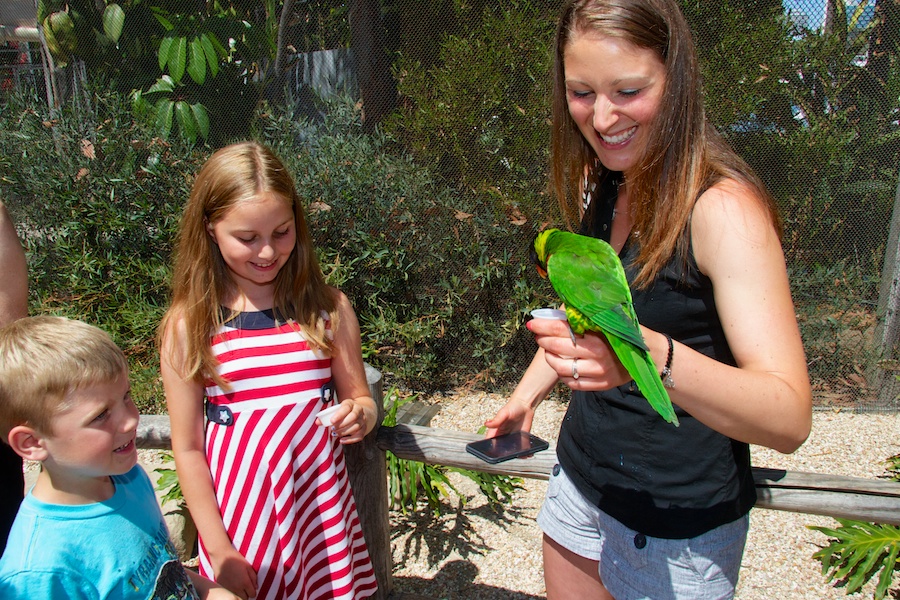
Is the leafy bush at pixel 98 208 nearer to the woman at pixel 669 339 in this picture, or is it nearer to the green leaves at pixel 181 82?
the green leaves at pixel 181 82

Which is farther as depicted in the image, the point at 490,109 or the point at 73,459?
the point at 490,109

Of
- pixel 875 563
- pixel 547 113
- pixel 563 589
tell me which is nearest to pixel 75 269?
pixel 547 113

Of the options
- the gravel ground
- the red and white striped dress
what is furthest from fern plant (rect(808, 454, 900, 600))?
the red and white striped dress

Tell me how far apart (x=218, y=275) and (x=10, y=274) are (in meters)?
0.46

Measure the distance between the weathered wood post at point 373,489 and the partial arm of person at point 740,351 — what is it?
96cm

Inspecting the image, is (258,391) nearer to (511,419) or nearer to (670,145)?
(511,419)

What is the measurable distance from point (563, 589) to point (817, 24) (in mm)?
3713

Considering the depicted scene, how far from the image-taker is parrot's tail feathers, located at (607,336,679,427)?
3.13 feet

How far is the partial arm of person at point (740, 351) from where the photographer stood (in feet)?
2.99

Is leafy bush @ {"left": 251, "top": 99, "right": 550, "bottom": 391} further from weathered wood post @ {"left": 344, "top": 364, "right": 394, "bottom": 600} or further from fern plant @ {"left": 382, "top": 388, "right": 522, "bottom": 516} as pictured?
weathered wood post @ {"left": 344, "top": 364, "right": 394, "bottom": 600}

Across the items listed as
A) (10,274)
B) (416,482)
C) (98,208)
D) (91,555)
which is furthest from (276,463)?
(98,208)

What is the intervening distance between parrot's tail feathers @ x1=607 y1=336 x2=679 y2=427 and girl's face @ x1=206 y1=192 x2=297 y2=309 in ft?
3.16

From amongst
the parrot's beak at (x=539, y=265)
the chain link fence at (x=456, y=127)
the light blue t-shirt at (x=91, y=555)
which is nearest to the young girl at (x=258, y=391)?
the light blue t-shirt at (x=91, y=555)

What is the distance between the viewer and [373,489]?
1939mm
